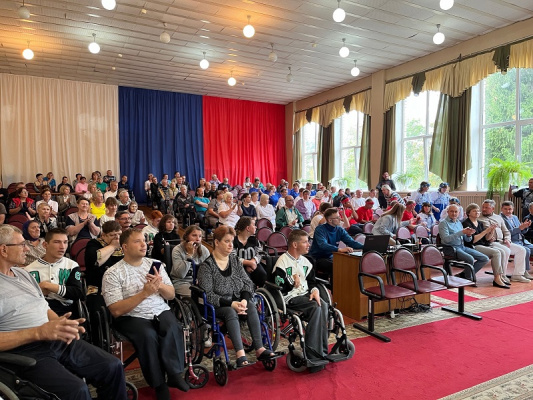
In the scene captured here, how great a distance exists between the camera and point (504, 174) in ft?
25.4

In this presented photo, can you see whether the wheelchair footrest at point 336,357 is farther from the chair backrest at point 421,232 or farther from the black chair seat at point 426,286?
the chair backrest at point 421,232

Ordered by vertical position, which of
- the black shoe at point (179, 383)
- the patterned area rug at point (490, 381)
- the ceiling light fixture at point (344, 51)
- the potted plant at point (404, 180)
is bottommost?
the patterned area rug at point (490, 381)

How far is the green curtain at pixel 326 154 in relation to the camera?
13594mm

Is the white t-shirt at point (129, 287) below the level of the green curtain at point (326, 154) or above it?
below

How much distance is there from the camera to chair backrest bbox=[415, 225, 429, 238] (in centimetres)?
627

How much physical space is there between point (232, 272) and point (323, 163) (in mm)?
11157

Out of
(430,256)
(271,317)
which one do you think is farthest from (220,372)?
(430,256)

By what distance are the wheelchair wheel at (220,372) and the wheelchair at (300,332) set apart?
539mm

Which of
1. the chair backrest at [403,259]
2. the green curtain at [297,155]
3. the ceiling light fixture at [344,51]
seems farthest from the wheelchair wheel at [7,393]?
the green curtain at [297,155]

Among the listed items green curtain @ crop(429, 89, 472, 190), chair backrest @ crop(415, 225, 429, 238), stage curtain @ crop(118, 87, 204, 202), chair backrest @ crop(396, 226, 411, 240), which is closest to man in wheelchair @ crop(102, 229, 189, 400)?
chair backrest @ crop(396, 226, 411, 240)

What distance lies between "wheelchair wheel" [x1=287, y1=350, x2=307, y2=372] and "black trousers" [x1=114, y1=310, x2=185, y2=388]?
2.92 ft

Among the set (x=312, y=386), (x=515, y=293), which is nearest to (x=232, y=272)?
(x=312, y=386)

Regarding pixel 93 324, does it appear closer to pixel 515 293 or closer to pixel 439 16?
pixel 515 293

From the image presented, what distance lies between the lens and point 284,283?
10.8 feet
